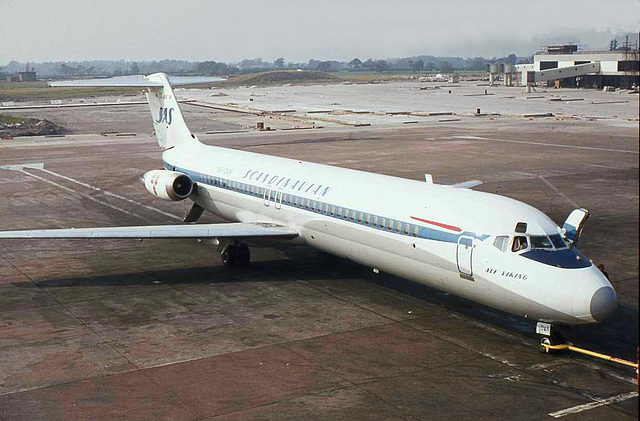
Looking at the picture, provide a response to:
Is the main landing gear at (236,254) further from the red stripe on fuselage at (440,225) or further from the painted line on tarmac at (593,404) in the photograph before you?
the painted line on tarmac at (593,404)

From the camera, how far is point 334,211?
68.8ft

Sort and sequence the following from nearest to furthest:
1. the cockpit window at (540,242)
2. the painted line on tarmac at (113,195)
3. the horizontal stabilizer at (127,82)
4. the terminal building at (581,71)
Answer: the cockpit window at (540,242) < the horizontal stabilizer at (127,82) < the painted line on tarmac at (113,195) < the terminal building at (581,71)

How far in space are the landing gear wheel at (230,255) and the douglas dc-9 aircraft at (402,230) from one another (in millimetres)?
31

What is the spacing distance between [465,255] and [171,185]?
13059 millimetres

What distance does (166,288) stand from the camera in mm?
21625

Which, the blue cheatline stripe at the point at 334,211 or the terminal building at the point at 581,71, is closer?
the blue cheatline stripe at the point at 334,211

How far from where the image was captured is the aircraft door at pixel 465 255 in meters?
16.7

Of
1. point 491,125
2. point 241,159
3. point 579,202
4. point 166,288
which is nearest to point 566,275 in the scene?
point 166,288

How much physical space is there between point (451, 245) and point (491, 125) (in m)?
57.4

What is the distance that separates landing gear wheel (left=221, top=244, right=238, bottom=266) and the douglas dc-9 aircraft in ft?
0.10

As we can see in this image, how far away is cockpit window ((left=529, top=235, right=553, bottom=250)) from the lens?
15744mm

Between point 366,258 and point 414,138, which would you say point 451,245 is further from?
point 414,138

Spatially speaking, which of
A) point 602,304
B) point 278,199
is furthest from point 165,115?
point 602,304

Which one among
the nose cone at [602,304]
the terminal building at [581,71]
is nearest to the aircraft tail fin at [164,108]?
the nose cone at [602,304]
